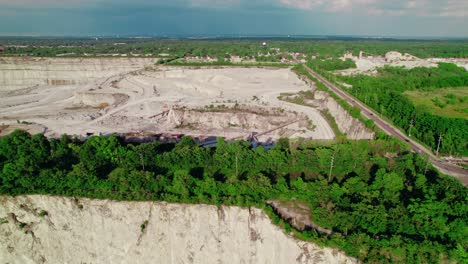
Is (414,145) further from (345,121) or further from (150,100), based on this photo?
(150,100)

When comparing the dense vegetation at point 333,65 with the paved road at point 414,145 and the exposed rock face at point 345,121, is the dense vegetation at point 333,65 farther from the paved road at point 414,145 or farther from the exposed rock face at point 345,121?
the exposed rock face at point 345,121

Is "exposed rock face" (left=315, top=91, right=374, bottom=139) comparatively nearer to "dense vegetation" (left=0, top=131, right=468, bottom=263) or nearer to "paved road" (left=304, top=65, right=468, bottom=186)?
"paved road" (left=304, top=65, right=468, bottom=186)

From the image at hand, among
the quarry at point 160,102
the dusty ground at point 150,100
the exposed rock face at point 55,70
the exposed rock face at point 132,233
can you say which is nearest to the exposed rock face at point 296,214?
the exposed rock face at point 132,233

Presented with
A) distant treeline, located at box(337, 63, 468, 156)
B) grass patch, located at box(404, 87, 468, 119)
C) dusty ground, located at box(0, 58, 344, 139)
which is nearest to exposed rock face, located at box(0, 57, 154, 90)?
dusty ground, located at box(0, 58, 344, 139)

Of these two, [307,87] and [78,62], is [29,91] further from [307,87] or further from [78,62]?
[307,87]

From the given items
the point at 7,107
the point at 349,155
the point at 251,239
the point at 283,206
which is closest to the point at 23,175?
the point at 251,239

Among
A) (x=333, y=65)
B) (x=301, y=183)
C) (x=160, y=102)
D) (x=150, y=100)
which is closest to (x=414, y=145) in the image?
(x=301, y=183)

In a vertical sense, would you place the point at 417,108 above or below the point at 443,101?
below
